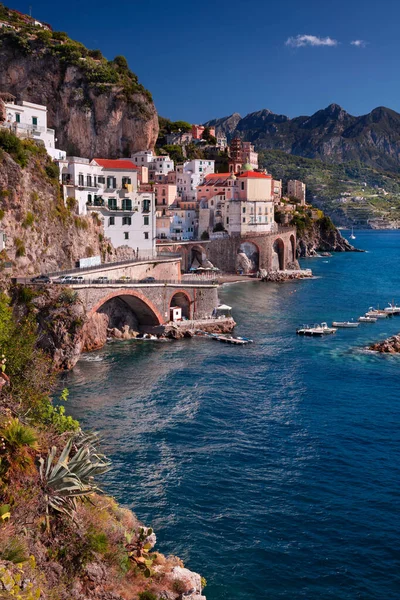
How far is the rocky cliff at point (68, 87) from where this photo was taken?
11381cm

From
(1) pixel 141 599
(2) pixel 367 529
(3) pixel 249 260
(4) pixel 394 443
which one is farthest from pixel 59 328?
(3) pixel 249 260

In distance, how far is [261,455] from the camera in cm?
3716

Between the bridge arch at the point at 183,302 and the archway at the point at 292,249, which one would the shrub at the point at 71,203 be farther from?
the archway at the point at 292,249

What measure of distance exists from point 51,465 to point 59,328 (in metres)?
36.4

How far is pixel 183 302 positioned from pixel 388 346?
→ 24.5 metres

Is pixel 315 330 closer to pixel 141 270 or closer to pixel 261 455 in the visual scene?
pixel 141 270

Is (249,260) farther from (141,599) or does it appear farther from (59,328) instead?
(141,599)

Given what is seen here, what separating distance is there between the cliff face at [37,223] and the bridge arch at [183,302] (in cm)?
1211

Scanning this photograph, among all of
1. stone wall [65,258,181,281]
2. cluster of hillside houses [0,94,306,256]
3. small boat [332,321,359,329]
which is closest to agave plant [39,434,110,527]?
stone wall [65,258,181,281]

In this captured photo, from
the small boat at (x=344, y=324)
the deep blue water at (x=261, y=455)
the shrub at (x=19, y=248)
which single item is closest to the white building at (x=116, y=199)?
the shrub at (x=19, y=248)

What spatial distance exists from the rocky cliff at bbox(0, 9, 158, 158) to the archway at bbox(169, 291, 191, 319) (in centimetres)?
5334

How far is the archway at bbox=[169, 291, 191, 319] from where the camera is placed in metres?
73.8

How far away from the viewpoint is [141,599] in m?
18.6

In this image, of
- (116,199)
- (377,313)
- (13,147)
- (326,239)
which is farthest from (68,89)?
(326,239)
